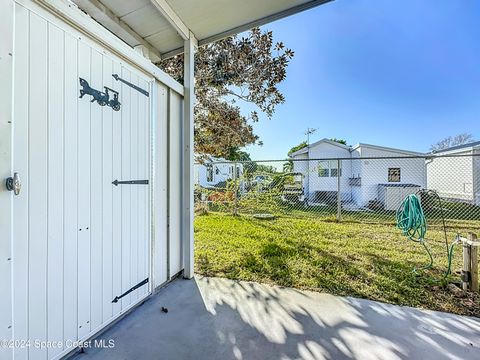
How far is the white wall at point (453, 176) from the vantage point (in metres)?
8.80

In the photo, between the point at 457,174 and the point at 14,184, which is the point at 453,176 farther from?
the point at 14,184

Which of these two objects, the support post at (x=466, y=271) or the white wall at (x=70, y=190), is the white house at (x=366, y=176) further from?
the white wall at (x=70, y=190)

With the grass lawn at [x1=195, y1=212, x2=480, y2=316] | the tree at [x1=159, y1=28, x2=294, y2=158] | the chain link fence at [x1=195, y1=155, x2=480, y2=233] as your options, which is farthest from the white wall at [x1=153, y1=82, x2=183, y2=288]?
the chain link fence at [x1=195, y1=155, x2=480, y2=233]

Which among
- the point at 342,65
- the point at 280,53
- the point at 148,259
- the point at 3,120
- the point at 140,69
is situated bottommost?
the point at 148,259

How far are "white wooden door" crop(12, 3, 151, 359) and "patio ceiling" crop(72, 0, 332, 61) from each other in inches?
29.8

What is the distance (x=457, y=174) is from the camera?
30.8 ft

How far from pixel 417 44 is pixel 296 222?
6.25 m

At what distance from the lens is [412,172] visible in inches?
367

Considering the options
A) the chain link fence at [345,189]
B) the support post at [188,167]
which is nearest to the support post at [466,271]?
the chain link fence at [345,189]

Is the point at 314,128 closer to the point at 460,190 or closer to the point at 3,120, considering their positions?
the point at 460,190

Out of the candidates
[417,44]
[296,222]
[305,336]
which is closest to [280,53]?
[296,222]

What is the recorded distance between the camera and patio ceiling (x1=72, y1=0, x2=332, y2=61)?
213cm

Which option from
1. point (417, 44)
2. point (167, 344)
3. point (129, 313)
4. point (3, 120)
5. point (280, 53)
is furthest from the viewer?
point (417, 44)

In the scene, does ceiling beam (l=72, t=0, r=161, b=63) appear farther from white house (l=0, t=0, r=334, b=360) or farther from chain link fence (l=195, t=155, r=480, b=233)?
chain link fence (l=195, t=155, r=480, b=233)
